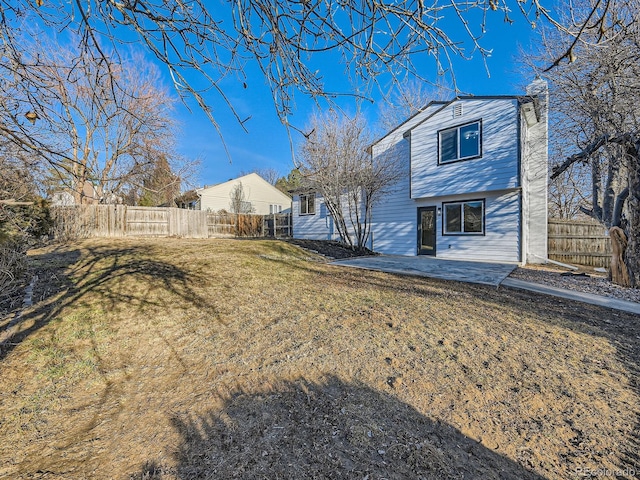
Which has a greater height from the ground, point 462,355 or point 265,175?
point 265,175

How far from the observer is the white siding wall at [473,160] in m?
7.90

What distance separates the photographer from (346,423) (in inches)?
69.3

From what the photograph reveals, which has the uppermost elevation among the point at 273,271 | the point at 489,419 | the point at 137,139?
the point at 137,139

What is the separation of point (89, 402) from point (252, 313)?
5.97 ft

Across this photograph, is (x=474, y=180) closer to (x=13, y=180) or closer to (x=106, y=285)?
(x=106, y=285)

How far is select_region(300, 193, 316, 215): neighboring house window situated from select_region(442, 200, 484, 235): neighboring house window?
663 cm

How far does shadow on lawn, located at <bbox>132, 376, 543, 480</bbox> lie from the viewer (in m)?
1.42

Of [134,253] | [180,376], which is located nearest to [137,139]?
[134,253]

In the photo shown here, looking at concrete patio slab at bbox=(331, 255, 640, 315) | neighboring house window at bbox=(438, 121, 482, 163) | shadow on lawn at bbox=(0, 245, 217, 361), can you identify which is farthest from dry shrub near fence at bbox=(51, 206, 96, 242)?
neighboring house window at bbox=(438, 121, 482, 163)

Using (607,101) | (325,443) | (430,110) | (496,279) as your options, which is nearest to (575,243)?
(607,101)

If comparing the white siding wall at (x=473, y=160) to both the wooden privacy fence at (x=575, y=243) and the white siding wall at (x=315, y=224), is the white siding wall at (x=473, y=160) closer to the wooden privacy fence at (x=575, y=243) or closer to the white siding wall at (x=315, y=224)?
the wooden privacy fence at (x=575, y=243)

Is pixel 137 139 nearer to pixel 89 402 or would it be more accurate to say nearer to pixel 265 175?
pixel 89 402

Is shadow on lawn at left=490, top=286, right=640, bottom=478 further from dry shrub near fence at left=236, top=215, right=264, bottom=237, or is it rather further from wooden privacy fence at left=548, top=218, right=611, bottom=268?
dry shrub near fence at left=236, top=215, right=264, bottom=237

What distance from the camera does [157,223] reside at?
43.9 ft
